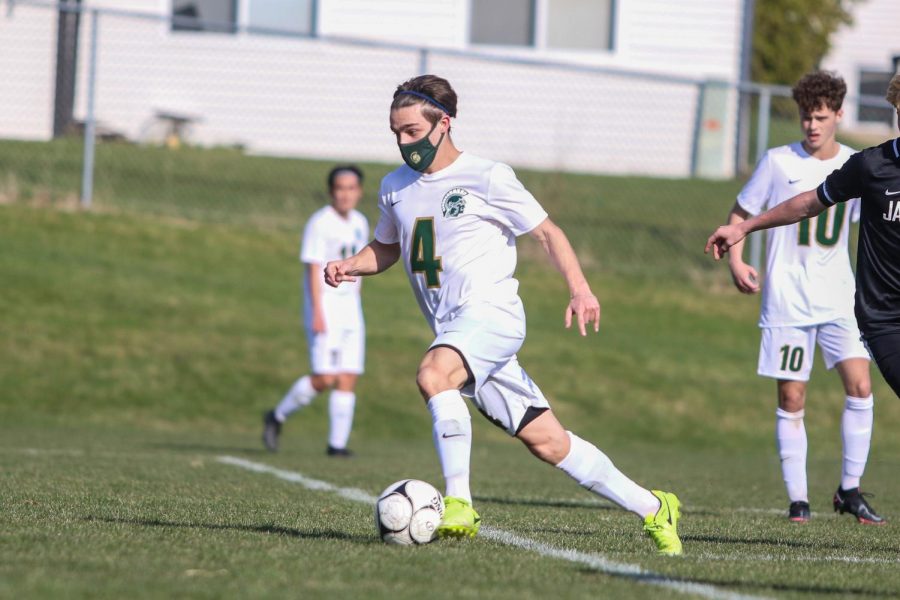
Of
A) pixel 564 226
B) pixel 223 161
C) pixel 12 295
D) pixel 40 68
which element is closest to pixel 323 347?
pixel 12 295

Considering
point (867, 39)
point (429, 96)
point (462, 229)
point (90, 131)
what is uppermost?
point (867, 39)

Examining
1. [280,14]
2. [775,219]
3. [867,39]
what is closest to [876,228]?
[775,219]

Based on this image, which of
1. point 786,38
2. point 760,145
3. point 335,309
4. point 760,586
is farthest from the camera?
point 786,38

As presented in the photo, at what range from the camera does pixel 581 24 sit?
24922mm

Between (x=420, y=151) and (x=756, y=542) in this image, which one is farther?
(x=756, y=542)

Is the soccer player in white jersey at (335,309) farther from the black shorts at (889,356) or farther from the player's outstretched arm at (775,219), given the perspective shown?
the black shorts at (889,356)

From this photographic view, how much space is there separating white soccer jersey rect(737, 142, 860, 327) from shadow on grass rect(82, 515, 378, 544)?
320 cm

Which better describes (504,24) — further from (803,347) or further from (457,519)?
(457,519)

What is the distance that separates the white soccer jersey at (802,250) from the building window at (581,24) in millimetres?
16987

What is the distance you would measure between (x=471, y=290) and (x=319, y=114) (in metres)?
16.9

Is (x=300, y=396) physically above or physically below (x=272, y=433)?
above

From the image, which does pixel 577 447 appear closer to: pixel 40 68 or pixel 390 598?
pixel 390 598

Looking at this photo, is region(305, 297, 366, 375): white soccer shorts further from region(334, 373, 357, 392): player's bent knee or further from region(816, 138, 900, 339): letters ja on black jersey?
region(816, 138, 900, 339): letters ja on black jersey

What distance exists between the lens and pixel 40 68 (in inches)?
939
